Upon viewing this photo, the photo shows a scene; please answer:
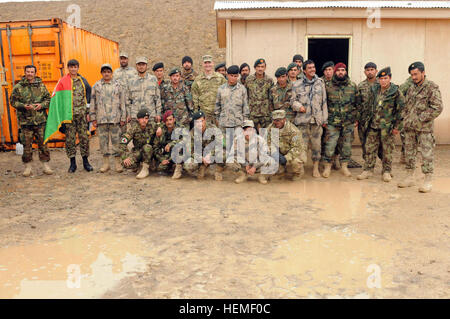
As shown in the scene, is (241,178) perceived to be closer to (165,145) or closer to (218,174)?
(218,174)

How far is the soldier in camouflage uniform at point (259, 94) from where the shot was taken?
6.28m

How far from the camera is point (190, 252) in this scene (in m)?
3.40

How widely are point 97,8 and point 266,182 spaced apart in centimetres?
3228

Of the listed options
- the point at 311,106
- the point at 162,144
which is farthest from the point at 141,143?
the point at 311,106

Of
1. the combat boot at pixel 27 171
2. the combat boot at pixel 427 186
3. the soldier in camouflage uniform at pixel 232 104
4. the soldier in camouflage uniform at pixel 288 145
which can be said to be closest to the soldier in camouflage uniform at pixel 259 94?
the soldier in camouflage uniform at pixel 232 104

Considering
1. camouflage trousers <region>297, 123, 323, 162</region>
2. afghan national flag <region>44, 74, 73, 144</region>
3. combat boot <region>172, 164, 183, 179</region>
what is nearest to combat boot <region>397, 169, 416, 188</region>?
camouflage trousers <region>297, 123, 323, 162</region>

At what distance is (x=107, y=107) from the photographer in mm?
6320

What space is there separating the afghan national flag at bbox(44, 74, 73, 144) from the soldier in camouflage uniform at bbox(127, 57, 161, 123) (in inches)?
37.1

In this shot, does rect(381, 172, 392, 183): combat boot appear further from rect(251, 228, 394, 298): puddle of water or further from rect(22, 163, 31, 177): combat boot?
rect(22, 163, 31, 177): combat boot

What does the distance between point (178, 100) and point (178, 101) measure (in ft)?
0.05

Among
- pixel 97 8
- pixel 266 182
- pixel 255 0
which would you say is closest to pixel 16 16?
pixel 97 8

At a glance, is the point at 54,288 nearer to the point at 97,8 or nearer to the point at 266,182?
the point at 266,182

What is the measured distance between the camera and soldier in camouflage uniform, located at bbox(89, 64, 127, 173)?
20.7 ft
